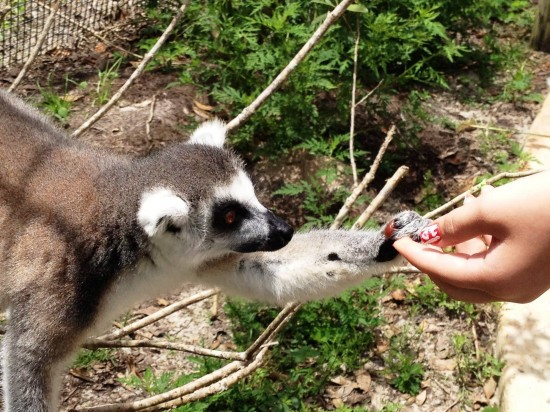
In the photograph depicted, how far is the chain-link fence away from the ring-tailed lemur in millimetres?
3369

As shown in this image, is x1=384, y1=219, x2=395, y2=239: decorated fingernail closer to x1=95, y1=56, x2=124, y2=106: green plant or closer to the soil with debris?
the soil with debris

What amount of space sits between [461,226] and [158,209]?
151 cm

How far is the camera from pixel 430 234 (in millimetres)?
3100

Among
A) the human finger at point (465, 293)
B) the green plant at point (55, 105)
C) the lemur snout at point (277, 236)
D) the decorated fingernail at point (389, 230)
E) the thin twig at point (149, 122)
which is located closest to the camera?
the human finger at point (465, 293)

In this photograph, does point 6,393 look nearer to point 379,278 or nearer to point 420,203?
point 379,278

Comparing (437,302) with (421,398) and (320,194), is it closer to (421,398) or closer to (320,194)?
(421,398)

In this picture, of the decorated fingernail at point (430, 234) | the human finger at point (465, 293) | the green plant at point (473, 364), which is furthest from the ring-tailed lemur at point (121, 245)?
the green plant at point (473, 364)

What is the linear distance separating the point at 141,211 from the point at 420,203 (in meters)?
3.21

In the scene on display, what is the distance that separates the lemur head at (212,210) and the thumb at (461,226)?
0.91 meters

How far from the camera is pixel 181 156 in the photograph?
12.0 feet

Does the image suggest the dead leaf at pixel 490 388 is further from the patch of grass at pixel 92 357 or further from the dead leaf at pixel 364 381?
the patch of grass at pixel 92 357

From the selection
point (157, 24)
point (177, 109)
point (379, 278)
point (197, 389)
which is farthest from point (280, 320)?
point (157, 24)

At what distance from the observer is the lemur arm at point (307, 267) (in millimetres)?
3639

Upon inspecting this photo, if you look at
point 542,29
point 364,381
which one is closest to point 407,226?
point 364,381
